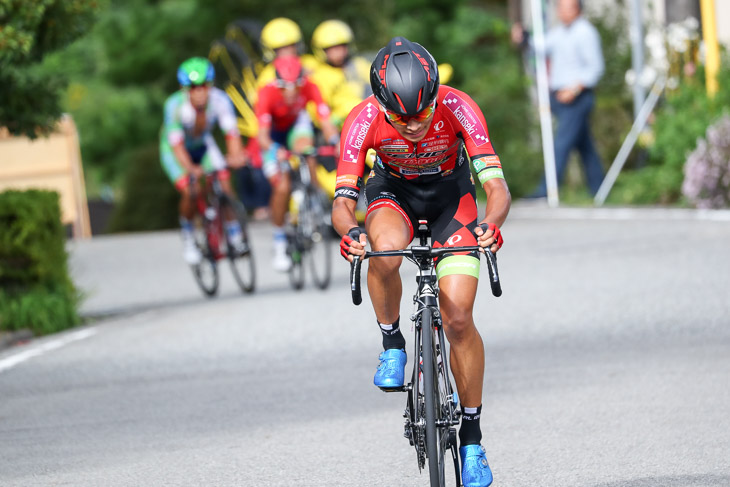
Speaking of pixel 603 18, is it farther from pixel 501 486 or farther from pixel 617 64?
pixel 501 486

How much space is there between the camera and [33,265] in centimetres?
1338

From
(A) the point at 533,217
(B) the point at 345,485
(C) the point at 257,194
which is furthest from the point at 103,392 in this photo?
(C) the point at 257,194

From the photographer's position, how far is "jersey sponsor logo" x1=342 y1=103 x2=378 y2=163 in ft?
22.1

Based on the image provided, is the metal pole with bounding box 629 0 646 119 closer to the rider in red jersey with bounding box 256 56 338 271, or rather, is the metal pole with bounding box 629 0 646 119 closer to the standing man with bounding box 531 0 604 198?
the standing man with bounding box 531 0 604 198

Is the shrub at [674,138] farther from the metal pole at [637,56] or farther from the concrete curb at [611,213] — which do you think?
the metal pole at [637,56]

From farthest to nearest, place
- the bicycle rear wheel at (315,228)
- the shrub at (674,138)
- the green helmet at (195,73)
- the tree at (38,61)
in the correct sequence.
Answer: the shrub at (674,138)
the bicycle rear wheel at (315,228)
the green helmet at (195,73)
the tree at (38,61)

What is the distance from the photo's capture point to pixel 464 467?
6.37 metres

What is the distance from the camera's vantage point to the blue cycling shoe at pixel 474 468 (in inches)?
247

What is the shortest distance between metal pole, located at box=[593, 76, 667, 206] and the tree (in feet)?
29.9

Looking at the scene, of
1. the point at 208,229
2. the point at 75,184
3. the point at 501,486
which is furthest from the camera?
the point at 75,184

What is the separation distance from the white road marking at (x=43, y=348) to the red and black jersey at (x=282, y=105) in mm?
2923

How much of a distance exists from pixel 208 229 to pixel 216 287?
2.08ft

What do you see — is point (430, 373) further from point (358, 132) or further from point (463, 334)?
point (358, 132)

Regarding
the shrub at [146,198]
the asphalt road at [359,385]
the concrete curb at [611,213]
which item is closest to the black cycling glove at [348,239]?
the asphalt road at [359,385]
